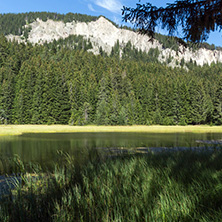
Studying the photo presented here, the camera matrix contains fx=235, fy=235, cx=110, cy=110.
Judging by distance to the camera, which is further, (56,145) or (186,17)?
(56,145)

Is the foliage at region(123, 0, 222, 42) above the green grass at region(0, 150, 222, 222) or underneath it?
above

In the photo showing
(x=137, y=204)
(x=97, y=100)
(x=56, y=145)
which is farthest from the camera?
(x=97, y=100)

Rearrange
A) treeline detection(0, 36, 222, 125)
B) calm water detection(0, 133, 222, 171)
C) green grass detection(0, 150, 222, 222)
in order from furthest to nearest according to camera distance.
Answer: treeline detection(0, 36, 222, 125)
calm water detection(0, 133, 222, 171)
green grass detection(0, 150, 222, 222)

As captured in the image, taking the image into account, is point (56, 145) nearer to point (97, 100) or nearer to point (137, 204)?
point (137, 204)

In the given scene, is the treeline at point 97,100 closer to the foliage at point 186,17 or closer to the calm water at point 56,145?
the calm water at point 56,145

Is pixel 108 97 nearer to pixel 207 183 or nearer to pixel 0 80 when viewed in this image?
pixel 0 80

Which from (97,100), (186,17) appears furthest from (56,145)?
(97,100)

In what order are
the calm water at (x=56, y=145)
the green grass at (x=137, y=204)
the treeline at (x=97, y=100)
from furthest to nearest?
the treeline at (x=97, y=100)
the calm water at (x=56, y=145)
the green grass at (x=137, y=204)

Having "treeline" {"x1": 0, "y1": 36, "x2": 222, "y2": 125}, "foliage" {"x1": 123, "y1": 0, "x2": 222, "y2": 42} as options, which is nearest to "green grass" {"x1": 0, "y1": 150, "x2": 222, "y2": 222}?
"foliage" {"x1": 123, "y1": 0, "x2": 222, "y2": 42}

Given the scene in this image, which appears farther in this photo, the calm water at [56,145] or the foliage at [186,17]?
the calm water at [56,145]

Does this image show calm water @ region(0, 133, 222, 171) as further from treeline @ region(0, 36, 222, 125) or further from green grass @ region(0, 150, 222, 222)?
treeline @ region(0, 36, 222, 125)

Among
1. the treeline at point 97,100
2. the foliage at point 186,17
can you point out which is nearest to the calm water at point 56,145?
the foliage at point 186,17

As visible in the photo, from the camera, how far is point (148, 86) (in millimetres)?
81688

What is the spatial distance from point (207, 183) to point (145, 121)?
6817cm
